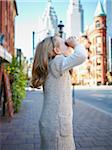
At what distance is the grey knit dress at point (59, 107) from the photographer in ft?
9.56

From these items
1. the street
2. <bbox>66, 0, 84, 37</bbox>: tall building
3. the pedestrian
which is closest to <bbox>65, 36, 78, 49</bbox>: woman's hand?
the pedestrian

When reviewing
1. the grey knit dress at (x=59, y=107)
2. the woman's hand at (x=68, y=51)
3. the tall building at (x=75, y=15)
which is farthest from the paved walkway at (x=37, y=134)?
the tall building at (x=75, y=15)

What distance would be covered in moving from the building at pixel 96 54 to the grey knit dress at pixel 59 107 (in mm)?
81371

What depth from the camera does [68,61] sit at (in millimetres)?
2895

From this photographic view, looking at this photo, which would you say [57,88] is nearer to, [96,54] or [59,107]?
[59,107]

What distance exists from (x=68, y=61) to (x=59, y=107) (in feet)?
1.32

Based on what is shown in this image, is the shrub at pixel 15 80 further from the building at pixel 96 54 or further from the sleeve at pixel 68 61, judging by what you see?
the building at pixel 96 54

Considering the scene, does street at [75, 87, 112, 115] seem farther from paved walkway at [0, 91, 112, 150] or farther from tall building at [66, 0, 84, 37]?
tall building at [66, 0, 84, 37]

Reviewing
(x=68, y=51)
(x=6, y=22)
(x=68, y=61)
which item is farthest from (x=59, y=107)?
(x=6, y=22)

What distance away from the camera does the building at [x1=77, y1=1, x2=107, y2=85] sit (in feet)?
284

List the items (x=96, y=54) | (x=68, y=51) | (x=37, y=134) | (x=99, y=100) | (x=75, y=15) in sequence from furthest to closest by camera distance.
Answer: (x=75, y=15)
(x=96, y=54)
(x=99, y=100)
(x=37, y=134)
(x=68, y=51)

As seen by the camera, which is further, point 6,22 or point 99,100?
point 6,22

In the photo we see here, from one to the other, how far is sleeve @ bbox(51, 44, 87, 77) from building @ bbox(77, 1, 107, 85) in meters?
81.4

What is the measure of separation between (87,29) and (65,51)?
9763 centimetres
